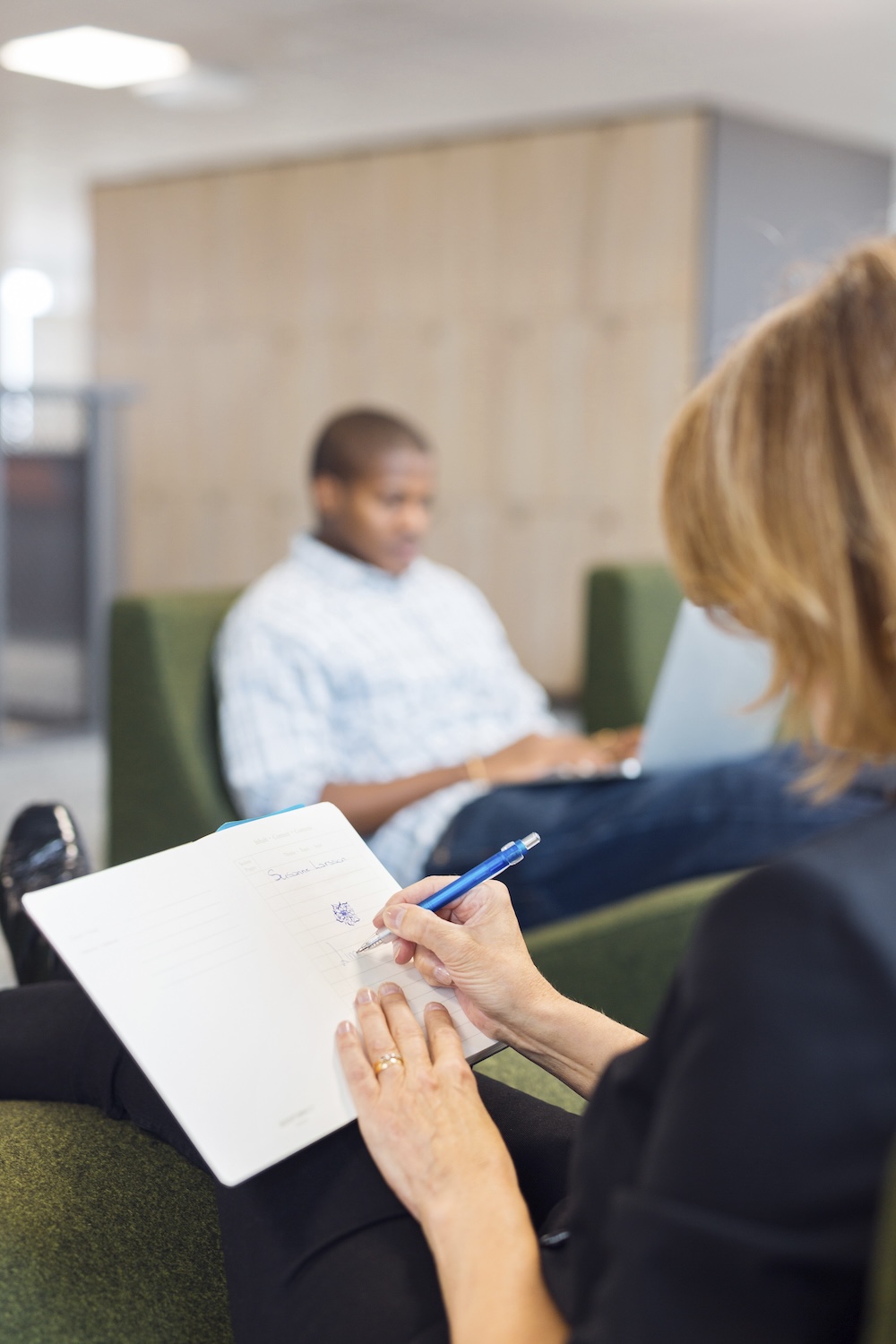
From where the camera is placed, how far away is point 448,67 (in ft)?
16.3

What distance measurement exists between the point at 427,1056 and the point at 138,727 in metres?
1.36

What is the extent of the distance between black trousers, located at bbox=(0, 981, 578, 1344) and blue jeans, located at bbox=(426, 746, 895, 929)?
89 cm

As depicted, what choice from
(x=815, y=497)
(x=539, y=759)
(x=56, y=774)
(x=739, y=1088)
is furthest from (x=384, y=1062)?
(x=56, y=774)

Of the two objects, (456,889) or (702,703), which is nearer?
(456,889)

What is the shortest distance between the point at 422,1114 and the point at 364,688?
1405 mm

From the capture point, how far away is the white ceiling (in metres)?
4.34

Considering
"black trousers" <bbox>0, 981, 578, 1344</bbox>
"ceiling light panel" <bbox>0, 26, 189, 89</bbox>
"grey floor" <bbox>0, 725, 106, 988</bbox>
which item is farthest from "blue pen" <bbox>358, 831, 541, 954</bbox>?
"ceiling light panel" <bbox>0, 26, 189, 89</bbox>

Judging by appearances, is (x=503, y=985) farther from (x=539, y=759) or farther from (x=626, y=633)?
(x=626, y=633)

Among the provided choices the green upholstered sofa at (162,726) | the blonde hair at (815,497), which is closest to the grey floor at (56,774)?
the green upholstered sofa at (162,726)

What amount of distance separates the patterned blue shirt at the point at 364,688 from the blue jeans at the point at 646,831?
0.15 metres

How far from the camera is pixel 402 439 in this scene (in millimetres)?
2562

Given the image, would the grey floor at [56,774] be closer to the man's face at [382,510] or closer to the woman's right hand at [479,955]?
the man's face at [382,510]

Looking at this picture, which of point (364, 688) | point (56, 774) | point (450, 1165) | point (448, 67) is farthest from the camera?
point (448, 67)

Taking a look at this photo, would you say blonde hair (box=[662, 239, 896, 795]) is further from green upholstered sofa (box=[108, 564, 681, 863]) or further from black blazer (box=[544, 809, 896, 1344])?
green upholstered sofa (box=[108, 564, 681, 863])
